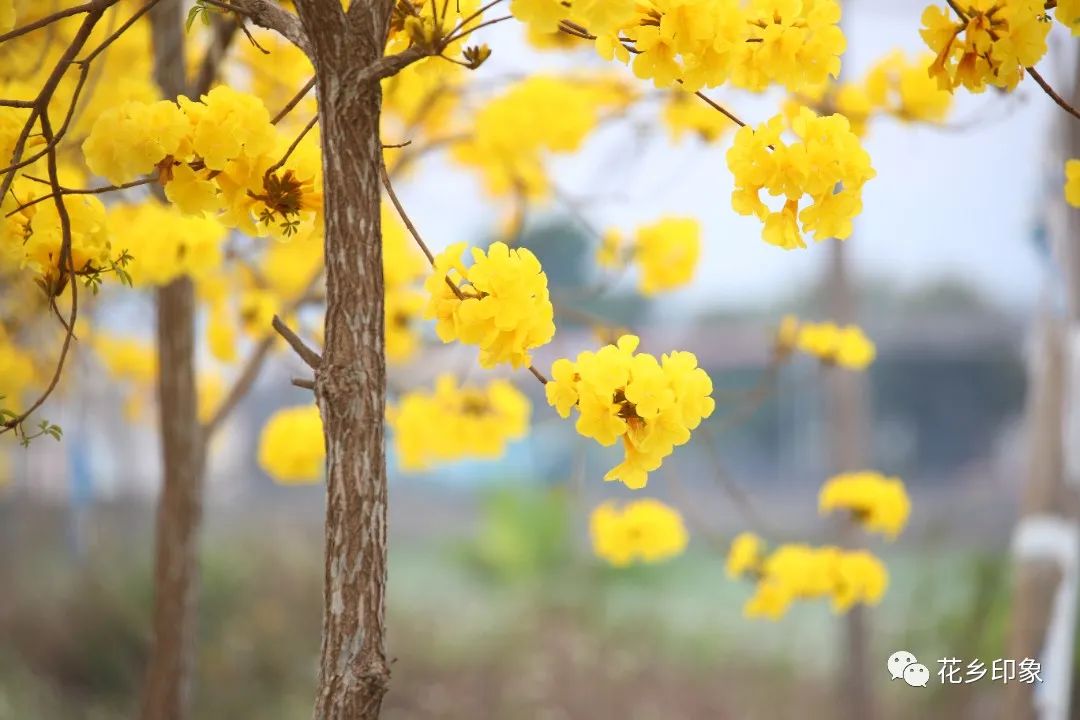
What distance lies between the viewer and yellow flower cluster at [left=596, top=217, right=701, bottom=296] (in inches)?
50.6

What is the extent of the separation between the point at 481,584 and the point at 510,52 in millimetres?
1459

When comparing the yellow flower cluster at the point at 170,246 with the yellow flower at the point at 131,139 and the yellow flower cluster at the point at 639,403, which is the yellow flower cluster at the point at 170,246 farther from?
the yellow flower cluster at the point at 639,403

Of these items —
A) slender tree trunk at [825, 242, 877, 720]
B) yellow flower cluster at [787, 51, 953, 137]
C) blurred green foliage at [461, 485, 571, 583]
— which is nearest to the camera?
yellow flower cluster at [787, 51, 953, 137]

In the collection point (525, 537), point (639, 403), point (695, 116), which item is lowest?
point (639, 403)

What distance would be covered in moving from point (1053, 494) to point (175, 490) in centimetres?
148

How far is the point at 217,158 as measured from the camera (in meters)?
0.55

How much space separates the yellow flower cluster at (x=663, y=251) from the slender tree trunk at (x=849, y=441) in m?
0.95

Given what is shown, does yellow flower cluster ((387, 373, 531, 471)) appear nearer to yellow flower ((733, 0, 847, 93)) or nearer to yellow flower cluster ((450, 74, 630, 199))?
yellow flower cluster ((450, 74, 630, 199))

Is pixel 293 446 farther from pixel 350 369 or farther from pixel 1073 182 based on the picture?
pixel 1073 182

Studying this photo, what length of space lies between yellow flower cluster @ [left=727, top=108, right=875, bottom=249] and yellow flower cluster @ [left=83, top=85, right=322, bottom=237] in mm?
251

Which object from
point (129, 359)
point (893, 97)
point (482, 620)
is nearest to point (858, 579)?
point (893, 97)

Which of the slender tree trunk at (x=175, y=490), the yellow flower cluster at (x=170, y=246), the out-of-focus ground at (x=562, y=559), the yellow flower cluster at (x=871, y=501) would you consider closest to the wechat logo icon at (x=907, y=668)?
the out-of-focus ground at (x=562, y=559)

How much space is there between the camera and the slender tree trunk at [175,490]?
3.90 feet

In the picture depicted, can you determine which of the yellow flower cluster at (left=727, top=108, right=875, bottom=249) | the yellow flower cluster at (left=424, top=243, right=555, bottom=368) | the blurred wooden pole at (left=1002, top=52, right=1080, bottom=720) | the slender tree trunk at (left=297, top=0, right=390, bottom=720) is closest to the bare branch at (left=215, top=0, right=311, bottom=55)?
the slender tree trunk at (left=297, top=0, right=390, bottom=720)
